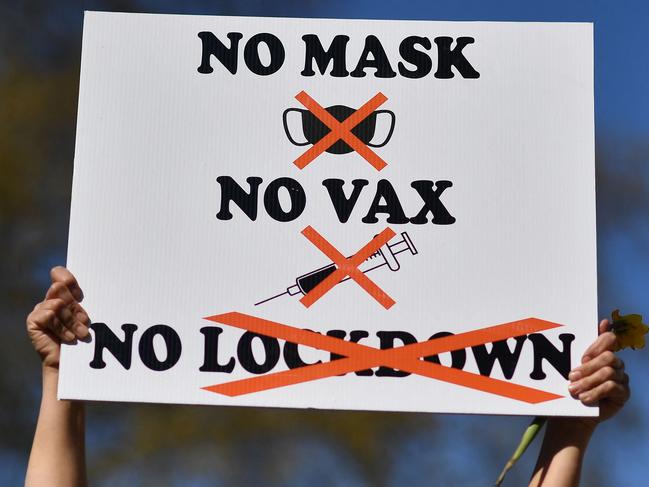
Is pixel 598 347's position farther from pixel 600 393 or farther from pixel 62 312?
pixel 62 312

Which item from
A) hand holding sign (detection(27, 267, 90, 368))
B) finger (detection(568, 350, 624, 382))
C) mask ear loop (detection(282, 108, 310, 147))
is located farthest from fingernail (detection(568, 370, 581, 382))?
hand holding sign (detection(27, 267, 90, 368))

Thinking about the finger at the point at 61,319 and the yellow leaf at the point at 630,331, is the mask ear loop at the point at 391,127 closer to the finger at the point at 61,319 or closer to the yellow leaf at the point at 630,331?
the yellow leaf at the point at 630,331

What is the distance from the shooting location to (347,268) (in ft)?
8.25

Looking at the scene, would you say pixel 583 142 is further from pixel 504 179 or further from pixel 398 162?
pixel 398 162

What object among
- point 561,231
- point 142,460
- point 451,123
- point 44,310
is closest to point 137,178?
point 44,310

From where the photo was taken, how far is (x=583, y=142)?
257cm

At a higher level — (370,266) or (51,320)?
(370,266)

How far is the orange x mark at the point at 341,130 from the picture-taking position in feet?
8.52

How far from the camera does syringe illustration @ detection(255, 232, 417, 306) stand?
250 cm

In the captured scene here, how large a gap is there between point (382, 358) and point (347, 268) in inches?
8.2

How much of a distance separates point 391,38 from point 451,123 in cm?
25

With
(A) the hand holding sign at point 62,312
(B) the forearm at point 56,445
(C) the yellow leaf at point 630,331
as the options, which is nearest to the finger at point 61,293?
(A) the hand holding sign at point 62,312

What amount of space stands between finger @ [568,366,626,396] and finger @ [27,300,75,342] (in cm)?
105

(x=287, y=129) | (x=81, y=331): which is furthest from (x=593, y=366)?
(x=81, y=331)
